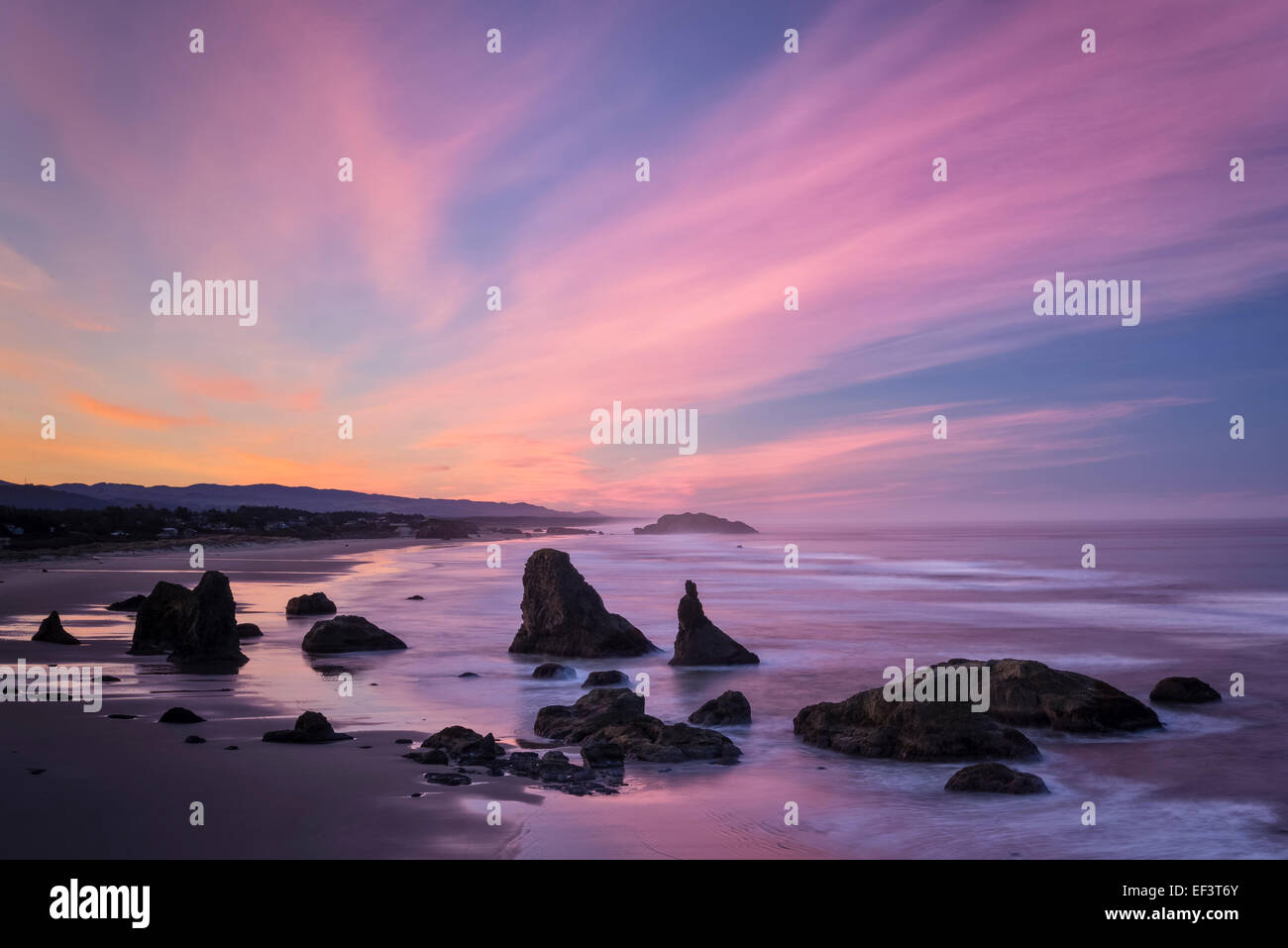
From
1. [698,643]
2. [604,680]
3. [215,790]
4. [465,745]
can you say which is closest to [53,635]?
[604,680]

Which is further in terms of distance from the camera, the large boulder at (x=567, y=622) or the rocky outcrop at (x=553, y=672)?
the large boulder at (x=567, y=622)

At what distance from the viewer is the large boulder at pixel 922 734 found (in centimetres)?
1163

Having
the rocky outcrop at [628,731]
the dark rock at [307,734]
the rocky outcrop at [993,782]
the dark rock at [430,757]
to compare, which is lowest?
the rocky outcrop at [993,782]

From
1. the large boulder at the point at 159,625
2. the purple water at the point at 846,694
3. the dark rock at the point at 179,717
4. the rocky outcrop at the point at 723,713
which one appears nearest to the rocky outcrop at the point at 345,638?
the purple water at the point at 846,694

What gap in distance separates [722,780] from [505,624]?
17.9 meters

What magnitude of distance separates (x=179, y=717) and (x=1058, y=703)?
12.7 meters

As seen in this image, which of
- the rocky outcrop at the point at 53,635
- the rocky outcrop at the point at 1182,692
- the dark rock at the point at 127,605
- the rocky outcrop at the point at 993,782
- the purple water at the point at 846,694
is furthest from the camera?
the dark rock at the point at 127,605

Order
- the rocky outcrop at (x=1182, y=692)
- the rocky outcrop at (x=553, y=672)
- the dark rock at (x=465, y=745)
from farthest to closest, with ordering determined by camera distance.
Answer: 1. the rocky outcrop at (x=553, y=672)
2. the rocky outcrop at (x=1182, y=692)
3. the dark rock at (x=465, y=745)

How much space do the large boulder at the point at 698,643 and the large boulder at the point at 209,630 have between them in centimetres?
923

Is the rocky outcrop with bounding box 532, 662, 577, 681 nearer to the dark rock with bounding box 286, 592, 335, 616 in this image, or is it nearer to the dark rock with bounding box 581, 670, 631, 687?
→ the dark rock with bounding box 581, 670, 631, 687

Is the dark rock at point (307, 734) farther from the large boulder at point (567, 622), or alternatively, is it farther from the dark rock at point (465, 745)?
the large boulder at point (567, 622)
